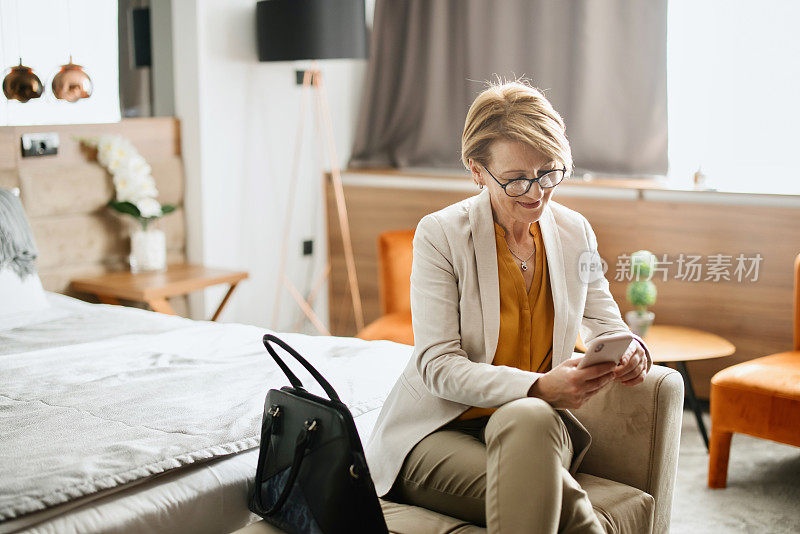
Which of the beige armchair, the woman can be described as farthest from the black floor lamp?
the beige armchair

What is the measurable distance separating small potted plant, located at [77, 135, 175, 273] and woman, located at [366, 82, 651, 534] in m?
1.92

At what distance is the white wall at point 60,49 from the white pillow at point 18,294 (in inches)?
30.1

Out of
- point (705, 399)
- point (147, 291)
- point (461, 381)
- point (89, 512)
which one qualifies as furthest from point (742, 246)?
point (89, 512)

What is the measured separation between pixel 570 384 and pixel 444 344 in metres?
0.27

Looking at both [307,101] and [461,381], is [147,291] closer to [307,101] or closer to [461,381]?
[307,101]

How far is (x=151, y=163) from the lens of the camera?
3.66 m

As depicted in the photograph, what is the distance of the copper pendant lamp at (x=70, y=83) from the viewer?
3.04m

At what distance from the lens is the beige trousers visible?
4.64ft

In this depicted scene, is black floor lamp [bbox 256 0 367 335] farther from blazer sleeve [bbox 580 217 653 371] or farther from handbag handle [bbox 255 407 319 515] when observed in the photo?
handbag handle [bbox 255 407 319 515]

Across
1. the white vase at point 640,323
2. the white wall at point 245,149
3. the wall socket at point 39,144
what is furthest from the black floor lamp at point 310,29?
the white vase at point 640,323

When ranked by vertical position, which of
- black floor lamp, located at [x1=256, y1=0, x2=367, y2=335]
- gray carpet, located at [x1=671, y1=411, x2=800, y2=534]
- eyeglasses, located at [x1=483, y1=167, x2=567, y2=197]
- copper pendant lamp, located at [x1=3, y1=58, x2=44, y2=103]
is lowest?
gray carpet, located at [x1=671, y1=411, x2=800, y2=534]

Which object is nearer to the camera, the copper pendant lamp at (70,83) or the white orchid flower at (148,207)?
the copper pendant lamp at (70,83)

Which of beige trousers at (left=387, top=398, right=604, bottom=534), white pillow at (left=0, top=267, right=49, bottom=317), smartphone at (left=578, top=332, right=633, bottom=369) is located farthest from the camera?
white pillow at (left=0, top=267, right=49, bottom=317)

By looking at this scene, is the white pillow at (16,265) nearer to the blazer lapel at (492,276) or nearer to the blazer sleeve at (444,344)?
the blazer sleeve at (444,344)
